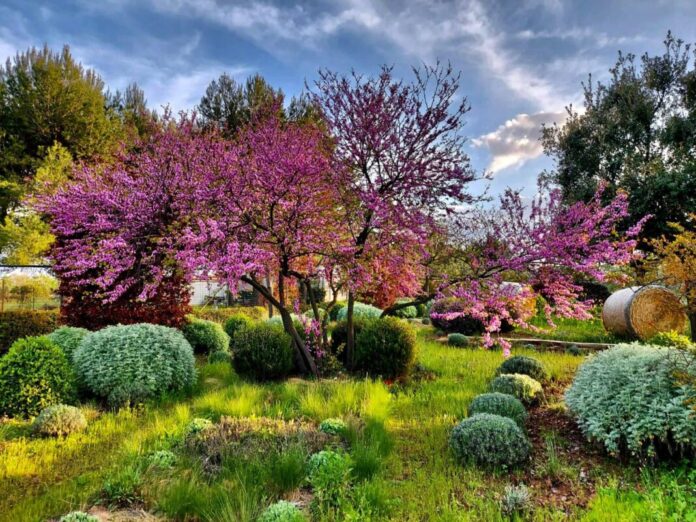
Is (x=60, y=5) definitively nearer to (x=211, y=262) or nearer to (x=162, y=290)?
(x=211, y=262)

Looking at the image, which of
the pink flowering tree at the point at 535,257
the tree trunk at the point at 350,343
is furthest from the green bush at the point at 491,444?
the tree trunk at the point at 350,343

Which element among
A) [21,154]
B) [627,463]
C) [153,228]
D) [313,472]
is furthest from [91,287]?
[21,154]

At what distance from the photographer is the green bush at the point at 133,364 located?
238 inches

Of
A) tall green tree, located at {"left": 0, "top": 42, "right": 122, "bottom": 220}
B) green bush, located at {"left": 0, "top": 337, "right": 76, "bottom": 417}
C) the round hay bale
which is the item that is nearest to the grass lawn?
green bush, located at {"left": 0, "top": 337, "right": 76, "bottom": 417}

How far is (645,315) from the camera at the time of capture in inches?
421

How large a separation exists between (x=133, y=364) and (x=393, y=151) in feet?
16.3

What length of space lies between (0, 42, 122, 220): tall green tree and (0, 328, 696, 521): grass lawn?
19.7 m

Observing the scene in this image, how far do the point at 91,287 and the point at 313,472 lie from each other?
7582 millimetres

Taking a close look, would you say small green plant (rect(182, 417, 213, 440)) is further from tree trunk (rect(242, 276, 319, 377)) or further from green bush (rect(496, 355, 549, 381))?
Result: green bush (rect(496, 355, 549, 381))

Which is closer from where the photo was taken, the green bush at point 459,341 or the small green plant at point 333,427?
the small green plant at point 333,427

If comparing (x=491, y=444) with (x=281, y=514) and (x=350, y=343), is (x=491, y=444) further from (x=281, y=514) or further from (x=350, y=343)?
(x=350, y=343)

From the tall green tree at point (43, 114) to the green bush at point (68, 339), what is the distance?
52.9 ft

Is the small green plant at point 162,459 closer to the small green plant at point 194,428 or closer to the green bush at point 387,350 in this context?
the small green plant at point 194,428

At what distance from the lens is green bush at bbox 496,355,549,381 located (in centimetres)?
660
